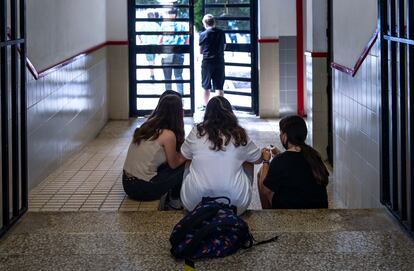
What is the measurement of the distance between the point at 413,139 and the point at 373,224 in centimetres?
62

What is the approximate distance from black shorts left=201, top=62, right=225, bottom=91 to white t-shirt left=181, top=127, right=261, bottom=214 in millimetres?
6790

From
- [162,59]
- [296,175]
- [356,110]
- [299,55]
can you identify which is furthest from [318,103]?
[162,59]

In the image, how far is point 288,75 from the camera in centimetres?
1052

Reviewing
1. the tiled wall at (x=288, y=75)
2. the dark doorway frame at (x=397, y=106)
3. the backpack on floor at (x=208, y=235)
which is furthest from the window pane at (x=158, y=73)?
the backpack on floor at (x=208, y=235)

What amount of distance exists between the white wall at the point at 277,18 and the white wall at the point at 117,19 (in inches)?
85.2

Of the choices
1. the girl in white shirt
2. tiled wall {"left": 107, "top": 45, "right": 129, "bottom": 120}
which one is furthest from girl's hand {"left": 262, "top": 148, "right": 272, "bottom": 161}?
tiled wall {"left": 107, "top": 45, "right": 129, "bottom": 120}

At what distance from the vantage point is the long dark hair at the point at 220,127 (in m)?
4.02

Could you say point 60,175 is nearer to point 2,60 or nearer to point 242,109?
point 2,60

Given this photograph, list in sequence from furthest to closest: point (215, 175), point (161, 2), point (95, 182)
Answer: point (161, 2)
point (95, 182)
point (215, 175)

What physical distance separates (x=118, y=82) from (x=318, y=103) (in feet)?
14.2

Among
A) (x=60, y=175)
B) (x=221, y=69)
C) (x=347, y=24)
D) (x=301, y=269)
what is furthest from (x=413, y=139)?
(x=221, y=69)

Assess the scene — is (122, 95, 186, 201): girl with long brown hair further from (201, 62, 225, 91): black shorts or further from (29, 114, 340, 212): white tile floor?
(201, 62, 225, 91): black shorts

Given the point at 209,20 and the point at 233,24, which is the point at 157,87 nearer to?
the point at 209,20

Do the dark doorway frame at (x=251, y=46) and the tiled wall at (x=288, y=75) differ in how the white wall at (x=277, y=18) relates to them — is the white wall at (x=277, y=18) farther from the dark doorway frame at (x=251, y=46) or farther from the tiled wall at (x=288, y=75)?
the dark doorway frame at (x=251, y=46)
